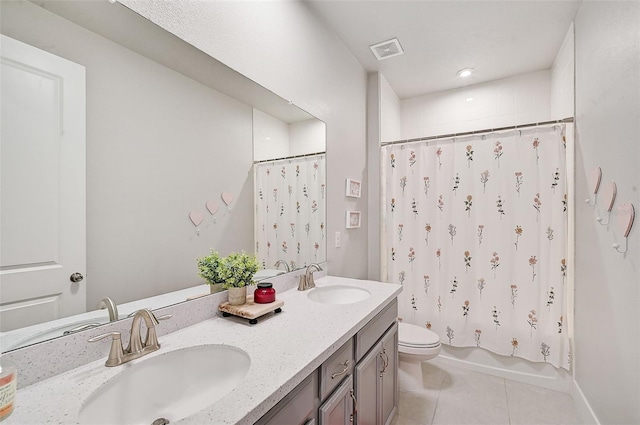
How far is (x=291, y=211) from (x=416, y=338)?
1272 mm

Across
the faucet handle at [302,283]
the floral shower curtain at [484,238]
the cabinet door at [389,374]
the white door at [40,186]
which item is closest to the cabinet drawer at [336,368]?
the cabinet door at [389,374]

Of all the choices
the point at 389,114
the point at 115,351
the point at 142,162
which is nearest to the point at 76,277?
the point at 115,351

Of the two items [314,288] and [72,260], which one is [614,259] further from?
[72,260]

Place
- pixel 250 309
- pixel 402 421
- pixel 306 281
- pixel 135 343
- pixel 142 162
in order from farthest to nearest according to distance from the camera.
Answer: pixel 402 421, pixel 306 281, pixel 250 309, pixel 142 162, pixel 135 343

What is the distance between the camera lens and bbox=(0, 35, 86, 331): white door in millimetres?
693

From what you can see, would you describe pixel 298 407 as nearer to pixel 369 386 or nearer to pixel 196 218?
pixel 369 386

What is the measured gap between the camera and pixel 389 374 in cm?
161

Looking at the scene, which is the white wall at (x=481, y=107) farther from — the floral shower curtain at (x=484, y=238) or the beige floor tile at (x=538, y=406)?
the beige floor tile at (x=538, y=406)

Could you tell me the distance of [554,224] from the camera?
2049mm

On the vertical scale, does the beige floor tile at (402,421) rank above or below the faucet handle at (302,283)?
below

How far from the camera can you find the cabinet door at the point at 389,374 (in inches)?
59.2

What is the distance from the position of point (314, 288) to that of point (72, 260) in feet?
3.76

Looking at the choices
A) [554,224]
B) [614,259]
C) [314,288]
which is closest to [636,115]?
[614,259]

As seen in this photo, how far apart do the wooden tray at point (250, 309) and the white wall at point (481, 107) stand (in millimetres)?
2710
